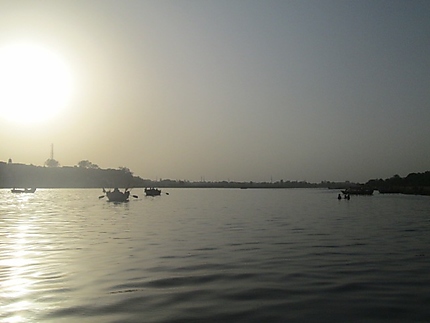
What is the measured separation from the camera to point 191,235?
103 feet

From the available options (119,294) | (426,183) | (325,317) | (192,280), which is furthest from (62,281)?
(426,183)

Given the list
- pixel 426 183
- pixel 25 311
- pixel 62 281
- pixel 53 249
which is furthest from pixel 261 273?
pixel 426 183

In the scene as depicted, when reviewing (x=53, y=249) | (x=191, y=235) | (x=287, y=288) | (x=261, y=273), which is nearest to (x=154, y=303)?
(x=287, y=288)

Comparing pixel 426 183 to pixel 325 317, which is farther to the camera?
pixel 426 183

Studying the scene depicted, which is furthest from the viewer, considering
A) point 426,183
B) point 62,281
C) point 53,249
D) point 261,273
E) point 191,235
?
point 426,183

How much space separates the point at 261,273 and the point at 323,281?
8.55 ft

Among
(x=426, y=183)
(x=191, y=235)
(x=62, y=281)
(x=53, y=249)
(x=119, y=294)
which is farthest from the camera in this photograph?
(x=426, y=183)

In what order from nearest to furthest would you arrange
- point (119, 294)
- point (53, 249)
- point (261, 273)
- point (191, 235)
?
point (119, 294)
point (261, 273)
point (53, 249)
point (191, 235)

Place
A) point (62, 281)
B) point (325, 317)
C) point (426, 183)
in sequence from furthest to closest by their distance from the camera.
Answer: point (426, 183) → point (62, 281) → point (325, 317)

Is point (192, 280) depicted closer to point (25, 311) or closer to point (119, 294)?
point (119, 294)

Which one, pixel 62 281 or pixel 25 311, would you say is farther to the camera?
pixel 62 281

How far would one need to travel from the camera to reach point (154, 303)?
42.3ft

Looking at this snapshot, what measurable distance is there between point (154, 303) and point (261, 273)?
5.96 metres

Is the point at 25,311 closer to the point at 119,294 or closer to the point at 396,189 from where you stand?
the point at 119,294
